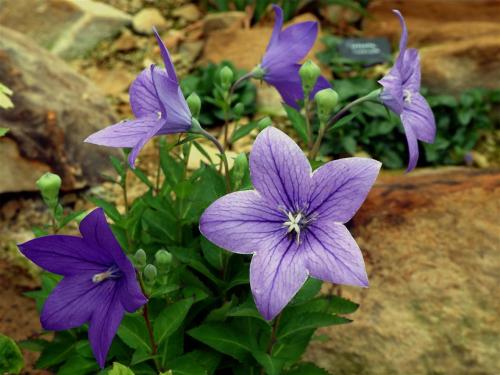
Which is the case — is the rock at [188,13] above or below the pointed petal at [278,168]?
below

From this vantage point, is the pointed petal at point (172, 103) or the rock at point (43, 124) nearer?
the pointed petal at point (172, 103)

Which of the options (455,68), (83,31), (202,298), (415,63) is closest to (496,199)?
(415,63)

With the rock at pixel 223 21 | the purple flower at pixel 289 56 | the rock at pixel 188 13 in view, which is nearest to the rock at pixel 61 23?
the rock at pixel 188 13

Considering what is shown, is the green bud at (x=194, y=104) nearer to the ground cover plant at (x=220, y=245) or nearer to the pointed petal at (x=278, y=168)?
the ground cover plant at (x=220, y=245)

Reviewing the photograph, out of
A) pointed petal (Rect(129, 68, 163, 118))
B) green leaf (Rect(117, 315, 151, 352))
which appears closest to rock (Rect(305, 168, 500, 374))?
green leaf (Rect(117, 315, 151, 352))

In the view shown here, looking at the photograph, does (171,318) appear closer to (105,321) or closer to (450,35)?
(105,321)

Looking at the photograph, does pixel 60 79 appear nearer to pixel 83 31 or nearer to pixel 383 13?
pixel 83 31
